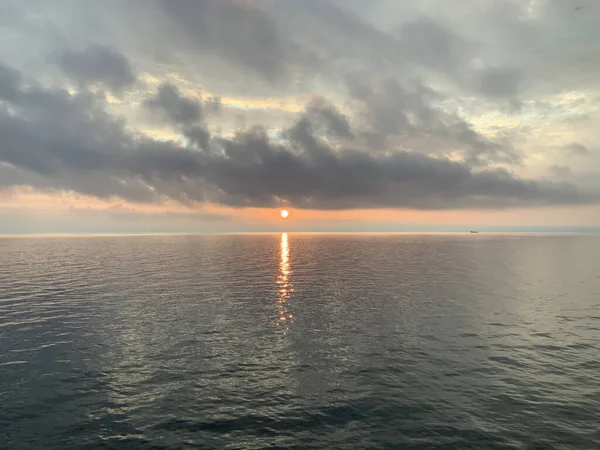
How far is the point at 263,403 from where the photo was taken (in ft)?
78.1

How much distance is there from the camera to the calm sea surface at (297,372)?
2056cm

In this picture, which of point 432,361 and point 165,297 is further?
point 165,297

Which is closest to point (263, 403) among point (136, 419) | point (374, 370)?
point (136, 419)

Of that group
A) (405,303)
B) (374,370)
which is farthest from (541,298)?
(374,370)

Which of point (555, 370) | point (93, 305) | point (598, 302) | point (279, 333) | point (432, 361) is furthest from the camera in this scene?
point (598, 302)

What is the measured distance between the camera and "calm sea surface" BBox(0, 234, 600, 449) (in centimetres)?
2056

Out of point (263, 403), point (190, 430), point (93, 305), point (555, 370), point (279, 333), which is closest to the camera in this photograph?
point (190, 430)

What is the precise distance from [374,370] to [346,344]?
680 cm

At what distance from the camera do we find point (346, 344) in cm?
3616

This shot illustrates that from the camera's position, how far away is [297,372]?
29016 mm

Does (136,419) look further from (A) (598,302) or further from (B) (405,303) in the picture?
(A) (598,302)

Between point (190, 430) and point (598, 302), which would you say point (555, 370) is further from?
point (598, 302)

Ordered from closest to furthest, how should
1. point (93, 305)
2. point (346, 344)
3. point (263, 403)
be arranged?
point (263, 403) → point (346, 344) → point (93, 305)

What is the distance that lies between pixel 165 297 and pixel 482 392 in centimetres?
5050
